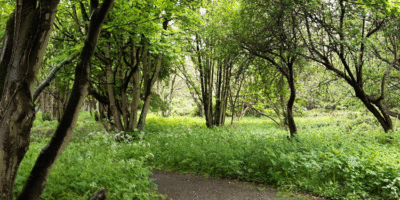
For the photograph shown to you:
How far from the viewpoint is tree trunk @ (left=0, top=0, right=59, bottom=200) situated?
260 centimetres

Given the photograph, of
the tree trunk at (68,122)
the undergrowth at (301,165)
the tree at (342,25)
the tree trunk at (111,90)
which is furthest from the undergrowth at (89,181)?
the tree at (342,25)

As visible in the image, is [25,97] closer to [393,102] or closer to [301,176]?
[301,176]

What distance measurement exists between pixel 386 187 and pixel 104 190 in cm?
497

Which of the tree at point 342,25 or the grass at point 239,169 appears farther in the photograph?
the tree at point 342,25

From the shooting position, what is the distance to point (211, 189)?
5.57 meters

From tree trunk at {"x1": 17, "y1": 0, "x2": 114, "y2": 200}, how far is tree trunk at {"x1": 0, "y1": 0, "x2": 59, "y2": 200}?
0.91 ft

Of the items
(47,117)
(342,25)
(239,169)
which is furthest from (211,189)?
(47,117)

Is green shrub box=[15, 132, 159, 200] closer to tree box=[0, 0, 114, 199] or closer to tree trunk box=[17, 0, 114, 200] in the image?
tree trunk box=[17, 0, 114, 200]

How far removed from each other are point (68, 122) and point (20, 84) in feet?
2.25

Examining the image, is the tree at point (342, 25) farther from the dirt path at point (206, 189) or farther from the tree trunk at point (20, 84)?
the tree trunk at point (20, 84)

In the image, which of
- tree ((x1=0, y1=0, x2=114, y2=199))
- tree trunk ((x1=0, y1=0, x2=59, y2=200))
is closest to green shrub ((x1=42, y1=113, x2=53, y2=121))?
tree ((x1=0, y1=0, x2=114, y2=199))

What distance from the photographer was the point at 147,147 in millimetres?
8148

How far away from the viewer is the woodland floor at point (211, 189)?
5.08 metres

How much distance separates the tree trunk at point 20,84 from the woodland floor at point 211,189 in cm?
300
